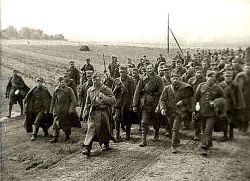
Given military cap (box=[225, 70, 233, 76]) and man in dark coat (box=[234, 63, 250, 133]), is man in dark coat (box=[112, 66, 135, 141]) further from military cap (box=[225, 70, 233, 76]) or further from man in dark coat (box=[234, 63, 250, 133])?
man in dark coat (box=[234, 63, 250, 133])

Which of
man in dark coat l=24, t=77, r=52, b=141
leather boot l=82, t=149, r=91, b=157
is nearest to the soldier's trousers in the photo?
leather boot l=82, t=149, r=91, b=157

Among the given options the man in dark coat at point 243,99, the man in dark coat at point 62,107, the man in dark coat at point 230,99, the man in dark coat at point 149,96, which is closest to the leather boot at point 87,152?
the man in dark coat at point 149,96

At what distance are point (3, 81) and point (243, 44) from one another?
23.4 ft

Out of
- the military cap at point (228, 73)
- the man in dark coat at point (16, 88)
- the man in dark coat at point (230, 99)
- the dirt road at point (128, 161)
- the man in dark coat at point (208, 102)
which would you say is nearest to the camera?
the man in dark coat at point (230, 99)

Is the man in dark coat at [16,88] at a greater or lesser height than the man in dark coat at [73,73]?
lesser

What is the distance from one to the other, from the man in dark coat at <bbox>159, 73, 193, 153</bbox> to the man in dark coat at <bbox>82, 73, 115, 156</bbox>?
2.65 feet

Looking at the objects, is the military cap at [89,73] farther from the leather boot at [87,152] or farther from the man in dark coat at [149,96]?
the leather boot at [87,152]

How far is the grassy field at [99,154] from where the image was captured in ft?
20.0

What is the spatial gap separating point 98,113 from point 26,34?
6.09 ft

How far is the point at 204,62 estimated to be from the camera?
7.87 meters

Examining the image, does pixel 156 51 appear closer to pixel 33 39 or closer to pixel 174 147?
pixel 174 147

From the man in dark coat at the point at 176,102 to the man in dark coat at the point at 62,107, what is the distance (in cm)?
185

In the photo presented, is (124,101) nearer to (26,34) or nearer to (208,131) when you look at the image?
(26,34)

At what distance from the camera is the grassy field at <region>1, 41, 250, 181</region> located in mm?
6102
